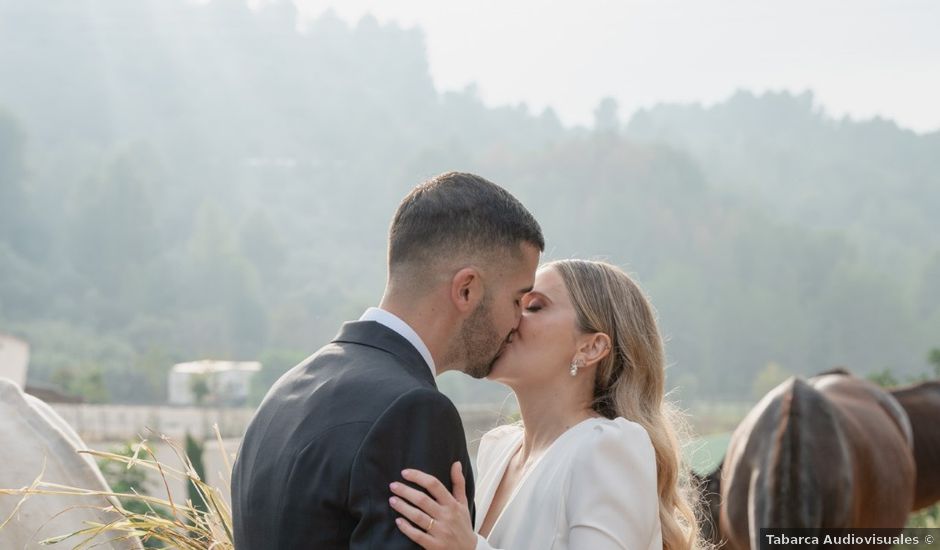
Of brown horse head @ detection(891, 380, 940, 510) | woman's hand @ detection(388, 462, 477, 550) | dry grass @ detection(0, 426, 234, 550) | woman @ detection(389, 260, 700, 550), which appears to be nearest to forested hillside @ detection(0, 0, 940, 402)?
brown horse head @ detection(891, 380, 940, 510)

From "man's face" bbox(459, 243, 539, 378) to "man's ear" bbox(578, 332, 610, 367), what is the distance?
524mm

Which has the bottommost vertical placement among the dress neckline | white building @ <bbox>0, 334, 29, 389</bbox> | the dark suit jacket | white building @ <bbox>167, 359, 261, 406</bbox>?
white building @ <bbox>167, 359, 261, 406</bbox>

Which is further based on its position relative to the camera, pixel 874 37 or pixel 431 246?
pixel 874 37

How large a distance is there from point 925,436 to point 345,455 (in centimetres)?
602

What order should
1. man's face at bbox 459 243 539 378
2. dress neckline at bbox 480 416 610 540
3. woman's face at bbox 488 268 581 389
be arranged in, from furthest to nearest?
woman's face at bbox 488 268 581 389
dress neckline at bbox 480 416 610 540
man's face at bbox 459 243 539 378

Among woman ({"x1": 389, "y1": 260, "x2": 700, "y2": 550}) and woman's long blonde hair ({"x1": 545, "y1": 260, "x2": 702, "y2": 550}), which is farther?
woman's long blonde hair ({"x1": 545, "y1": 260, "x2": 702, "y2": 550})

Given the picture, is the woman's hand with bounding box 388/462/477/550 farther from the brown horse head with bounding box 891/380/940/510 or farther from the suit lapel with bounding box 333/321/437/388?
the brown horse head with bounding box 891/380/940/510

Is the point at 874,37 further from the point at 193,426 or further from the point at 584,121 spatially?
the point at 193,426

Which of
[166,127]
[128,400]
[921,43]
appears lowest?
[128,400]

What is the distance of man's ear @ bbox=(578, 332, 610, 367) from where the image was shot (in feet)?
8.23

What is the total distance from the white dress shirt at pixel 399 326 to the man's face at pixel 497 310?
0.31ft

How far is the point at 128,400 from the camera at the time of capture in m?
67.9

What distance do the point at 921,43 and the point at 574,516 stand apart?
103 m

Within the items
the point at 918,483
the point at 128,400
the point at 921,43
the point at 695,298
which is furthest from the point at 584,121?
the point at 918,483
